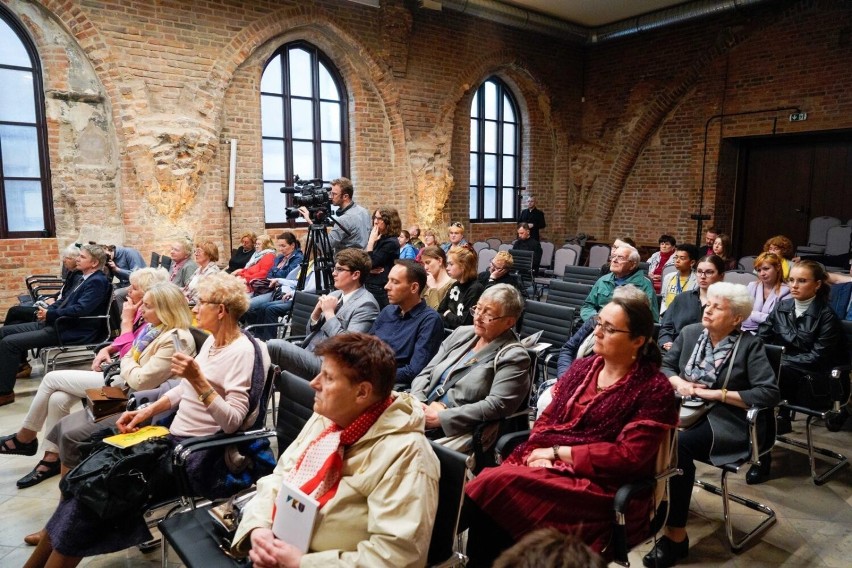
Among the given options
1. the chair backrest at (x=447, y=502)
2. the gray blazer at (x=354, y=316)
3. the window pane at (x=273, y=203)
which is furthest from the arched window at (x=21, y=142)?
the chair backrest at (x=447, y=502)

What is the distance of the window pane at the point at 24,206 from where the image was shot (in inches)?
283

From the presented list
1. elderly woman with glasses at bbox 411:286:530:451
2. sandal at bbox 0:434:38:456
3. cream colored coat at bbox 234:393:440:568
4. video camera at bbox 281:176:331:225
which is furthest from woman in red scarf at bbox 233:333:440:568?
video camera at bbox 281:176:331:225

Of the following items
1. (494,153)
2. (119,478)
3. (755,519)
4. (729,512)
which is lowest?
(755,519)

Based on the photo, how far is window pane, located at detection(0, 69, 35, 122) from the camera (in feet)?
23.1

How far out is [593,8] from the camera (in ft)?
34.2

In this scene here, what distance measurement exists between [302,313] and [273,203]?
502 cm

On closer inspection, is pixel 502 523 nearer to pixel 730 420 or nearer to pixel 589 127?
pixel 730 420

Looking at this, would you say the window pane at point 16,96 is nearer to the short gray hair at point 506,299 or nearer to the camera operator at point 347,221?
the camera operator at point 347,221

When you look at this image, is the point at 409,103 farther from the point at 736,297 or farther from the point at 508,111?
the point at 736,297

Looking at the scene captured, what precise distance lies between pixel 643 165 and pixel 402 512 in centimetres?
1134

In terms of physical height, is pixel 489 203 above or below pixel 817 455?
above

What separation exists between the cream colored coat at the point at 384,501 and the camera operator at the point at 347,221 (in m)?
3.61

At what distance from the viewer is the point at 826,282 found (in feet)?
12.2

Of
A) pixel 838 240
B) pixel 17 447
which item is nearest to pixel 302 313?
pixel 17 447
